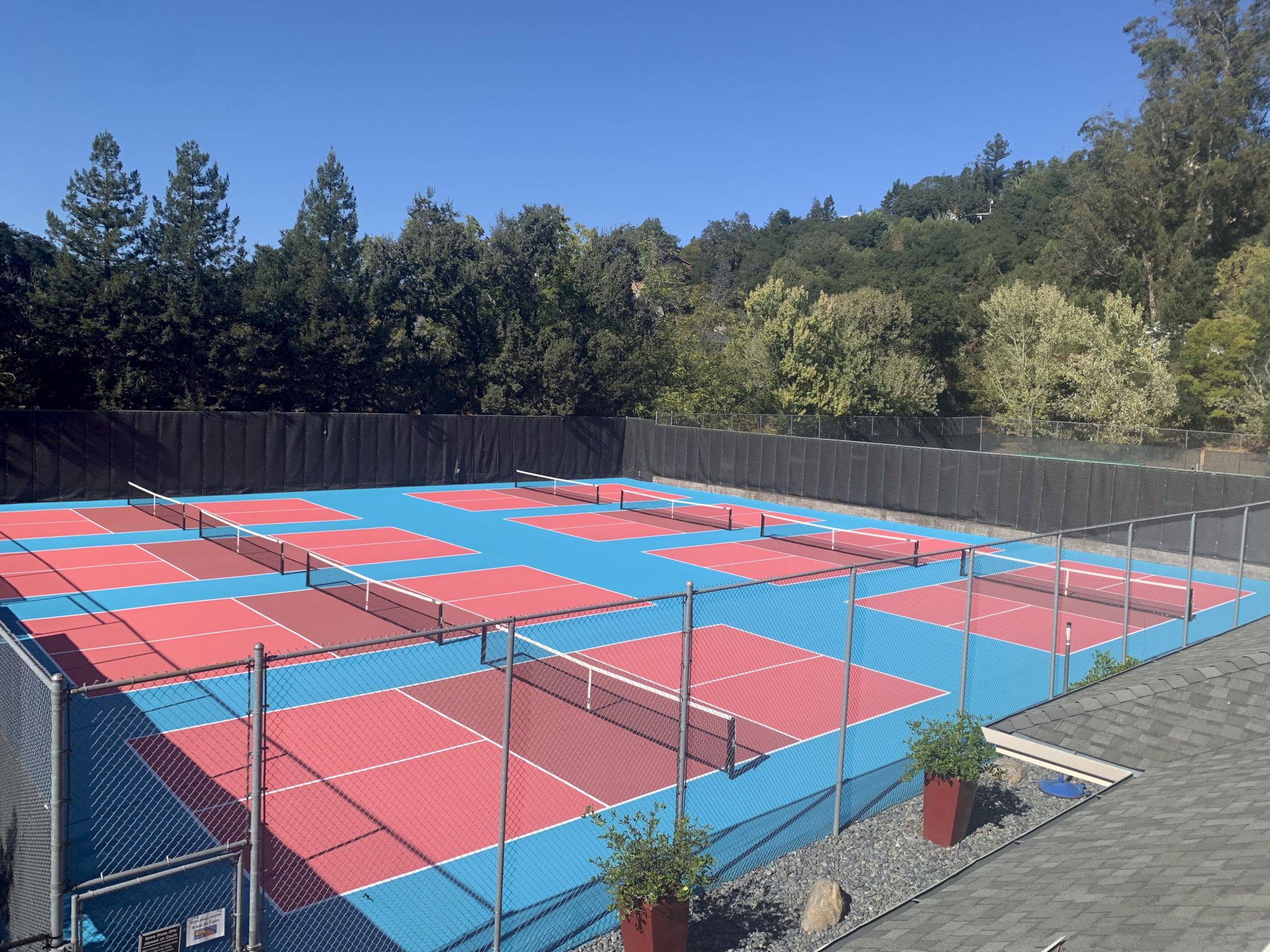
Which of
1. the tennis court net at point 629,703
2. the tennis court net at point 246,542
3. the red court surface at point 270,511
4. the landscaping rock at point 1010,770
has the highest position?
the landscaping rock at point 1010,770

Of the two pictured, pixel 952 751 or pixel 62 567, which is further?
pixel 62 567

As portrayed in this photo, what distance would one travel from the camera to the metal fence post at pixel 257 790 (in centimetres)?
595

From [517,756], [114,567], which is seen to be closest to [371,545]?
[114,567]

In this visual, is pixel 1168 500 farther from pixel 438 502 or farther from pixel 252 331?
pixel 252 331

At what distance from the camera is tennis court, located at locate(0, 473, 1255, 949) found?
9492 millimetres

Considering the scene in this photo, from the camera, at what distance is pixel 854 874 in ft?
30.8

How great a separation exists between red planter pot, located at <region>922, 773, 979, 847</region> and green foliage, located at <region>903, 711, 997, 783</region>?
10cm

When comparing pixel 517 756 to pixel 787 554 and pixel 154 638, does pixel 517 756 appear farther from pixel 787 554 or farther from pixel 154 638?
pixel 787 554

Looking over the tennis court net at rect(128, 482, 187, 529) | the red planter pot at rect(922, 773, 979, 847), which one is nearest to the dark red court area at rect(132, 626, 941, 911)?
the red planter pot at rect(922, 773, 979, 847)

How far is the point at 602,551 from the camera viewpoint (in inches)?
1092

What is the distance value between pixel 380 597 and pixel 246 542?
27.0ft

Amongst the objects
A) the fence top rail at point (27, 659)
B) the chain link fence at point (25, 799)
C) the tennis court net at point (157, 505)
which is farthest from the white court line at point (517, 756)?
the tennis court net at point (157, 505)

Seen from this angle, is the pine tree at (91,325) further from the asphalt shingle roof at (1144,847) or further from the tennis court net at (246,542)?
the asphalt shingle roof at (1144,847)

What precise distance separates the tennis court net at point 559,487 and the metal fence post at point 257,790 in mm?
32247
